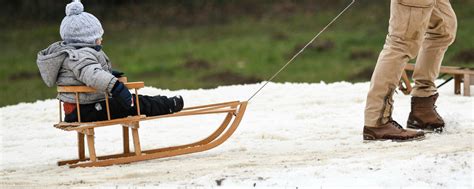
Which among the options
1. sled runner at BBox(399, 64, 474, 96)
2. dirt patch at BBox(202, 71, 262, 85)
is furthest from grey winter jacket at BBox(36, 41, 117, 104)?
dirt patch at BBox(202, 71, 262, 85)

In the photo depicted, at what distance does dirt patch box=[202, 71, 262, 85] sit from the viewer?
16.2 meters

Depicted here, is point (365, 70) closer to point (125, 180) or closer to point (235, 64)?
point (235, 64)

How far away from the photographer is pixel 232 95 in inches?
409

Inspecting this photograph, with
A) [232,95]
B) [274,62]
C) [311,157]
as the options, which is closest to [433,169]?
[311,157]

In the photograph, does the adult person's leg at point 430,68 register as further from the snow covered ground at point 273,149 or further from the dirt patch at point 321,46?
the dirt patch at point 321,46

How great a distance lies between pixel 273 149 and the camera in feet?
23.1

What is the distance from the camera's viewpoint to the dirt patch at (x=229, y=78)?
53.2 feet

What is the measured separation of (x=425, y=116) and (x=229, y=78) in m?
9.54

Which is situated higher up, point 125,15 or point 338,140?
point 125,15

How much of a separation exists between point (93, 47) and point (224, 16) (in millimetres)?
14423

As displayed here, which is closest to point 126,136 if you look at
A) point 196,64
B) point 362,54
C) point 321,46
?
point 196,64

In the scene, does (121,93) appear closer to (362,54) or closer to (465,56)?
(465,56)

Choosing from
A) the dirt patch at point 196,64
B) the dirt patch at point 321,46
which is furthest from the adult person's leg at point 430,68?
the dirt patch at point 321,46

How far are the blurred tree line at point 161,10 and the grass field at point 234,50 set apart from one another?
31 cm
